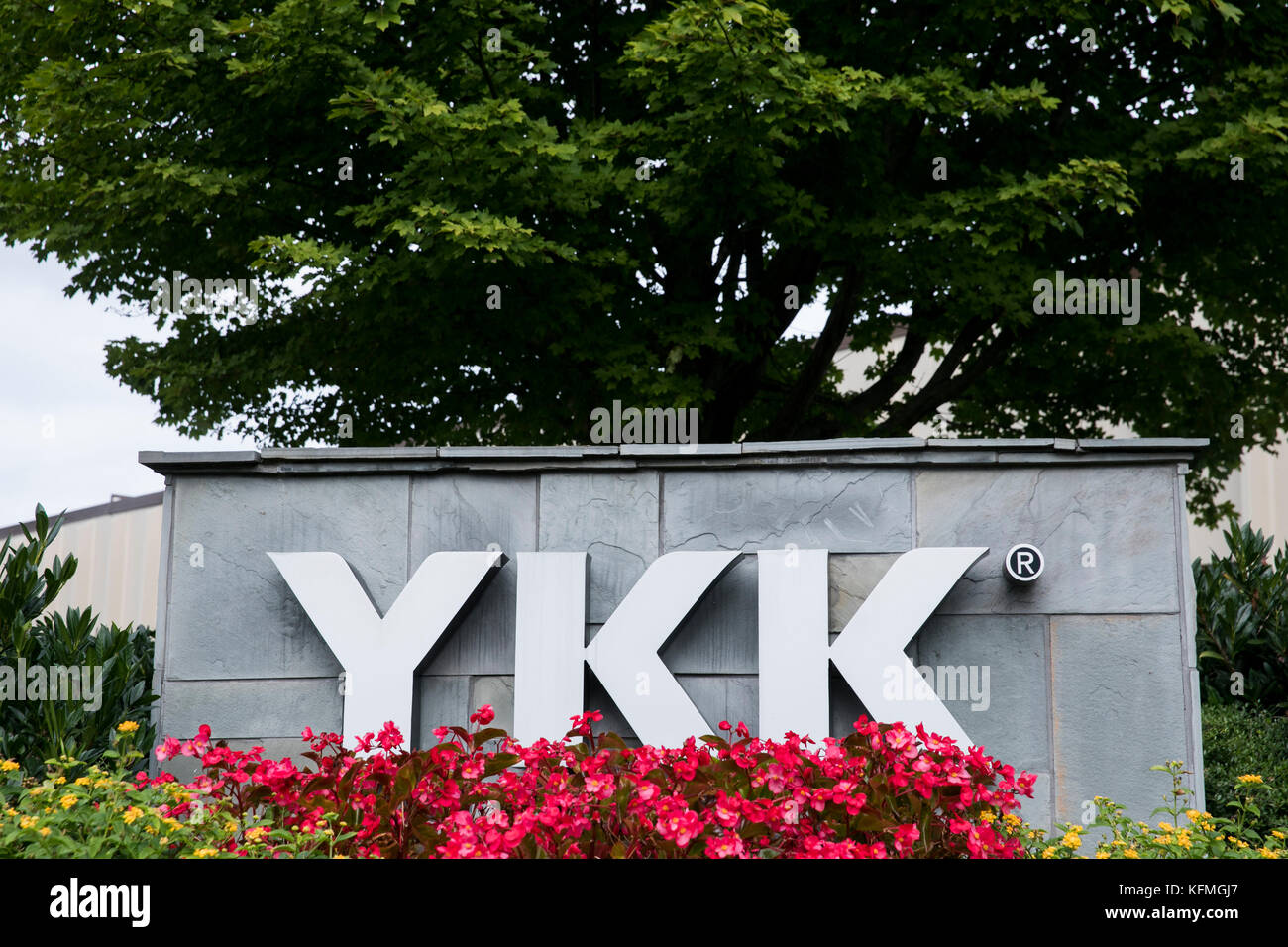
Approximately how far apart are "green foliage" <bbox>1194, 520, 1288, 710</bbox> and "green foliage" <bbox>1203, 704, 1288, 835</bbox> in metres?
0.44

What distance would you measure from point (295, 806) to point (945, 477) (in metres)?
3.81

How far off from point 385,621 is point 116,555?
2302cm

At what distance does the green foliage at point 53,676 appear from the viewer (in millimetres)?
6430

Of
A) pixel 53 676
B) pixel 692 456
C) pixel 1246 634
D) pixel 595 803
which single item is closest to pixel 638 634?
pixel 692 456

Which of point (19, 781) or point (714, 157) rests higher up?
point (714, 157)

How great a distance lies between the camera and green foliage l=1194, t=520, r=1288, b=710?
880cm

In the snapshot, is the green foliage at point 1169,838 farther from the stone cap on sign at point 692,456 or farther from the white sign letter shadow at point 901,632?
the stone cap on sign at point 692,456

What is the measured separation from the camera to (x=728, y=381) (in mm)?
13234

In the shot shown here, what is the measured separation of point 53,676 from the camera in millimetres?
6648

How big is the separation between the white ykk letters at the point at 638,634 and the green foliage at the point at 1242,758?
6.89ft

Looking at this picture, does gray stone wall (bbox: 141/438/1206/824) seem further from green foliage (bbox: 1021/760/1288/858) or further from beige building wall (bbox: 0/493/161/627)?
beige building wall (bbox: 0/493/161/627)
